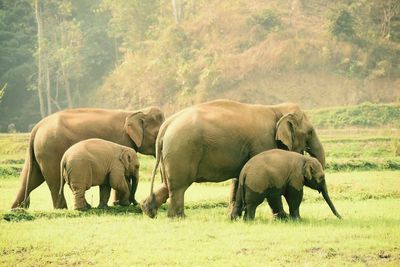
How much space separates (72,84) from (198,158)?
4555cm

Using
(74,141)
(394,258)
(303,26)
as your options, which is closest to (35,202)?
(74,141)

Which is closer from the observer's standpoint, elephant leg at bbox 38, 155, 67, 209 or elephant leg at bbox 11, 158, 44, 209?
elephant leg at bbox 38, 155, 67, 209

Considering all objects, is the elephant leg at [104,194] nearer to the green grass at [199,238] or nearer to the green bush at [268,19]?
the green grass at [199,238]

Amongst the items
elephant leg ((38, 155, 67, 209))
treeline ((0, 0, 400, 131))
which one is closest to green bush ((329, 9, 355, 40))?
treeline ((0, 0, 400, 131))

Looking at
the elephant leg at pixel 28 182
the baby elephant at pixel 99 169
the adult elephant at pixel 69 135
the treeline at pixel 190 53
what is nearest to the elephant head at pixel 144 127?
the adult elephant at pixel 69 135

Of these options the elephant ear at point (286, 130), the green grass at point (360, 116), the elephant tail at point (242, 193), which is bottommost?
the green grass at point (360, 116)

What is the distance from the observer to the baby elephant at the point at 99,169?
1439 cm

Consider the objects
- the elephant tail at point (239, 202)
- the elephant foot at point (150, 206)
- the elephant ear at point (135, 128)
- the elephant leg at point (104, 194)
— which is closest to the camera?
the elephant tail at point (239, 202)

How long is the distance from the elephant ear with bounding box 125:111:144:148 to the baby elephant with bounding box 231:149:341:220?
3.39m

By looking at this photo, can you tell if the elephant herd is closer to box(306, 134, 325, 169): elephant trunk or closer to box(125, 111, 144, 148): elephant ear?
box(306, 134, 325, 169): elephant trunk

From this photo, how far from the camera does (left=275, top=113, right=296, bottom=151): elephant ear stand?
14.5m

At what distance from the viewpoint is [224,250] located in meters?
10.9

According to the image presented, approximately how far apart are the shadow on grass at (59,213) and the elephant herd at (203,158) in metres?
0.25

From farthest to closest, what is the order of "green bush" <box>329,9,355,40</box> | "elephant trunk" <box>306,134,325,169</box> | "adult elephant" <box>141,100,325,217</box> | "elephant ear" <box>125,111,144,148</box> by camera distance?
"green bush" <box>329,9,355,40</box> < "elephant ear" <box>125,111,144,148</box> < "elephant trunk" <box>306,134,325,169</box> < "adult elephant" <box>141,100,325,217</box>
